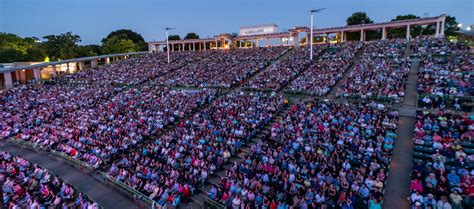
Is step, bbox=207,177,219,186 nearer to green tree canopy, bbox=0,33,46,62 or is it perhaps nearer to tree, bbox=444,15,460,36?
green tree canopy, bbox=0,33,46,62

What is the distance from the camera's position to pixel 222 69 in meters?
31.4

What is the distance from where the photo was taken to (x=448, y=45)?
24.7 metres

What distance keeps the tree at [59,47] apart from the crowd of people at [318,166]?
58.5 metres

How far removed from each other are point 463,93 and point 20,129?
30198mm

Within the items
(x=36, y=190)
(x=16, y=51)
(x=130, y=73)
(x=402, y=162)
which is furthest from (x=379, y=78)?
(x=16, y=51)

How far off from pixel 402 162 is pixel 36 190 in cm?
1603

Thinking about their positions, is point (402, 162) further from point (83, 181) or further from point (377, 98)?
point (83, 181)

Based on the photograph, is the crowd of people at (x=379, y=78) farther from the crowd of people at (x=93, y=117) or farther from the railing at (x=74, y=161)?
the railing at (x=74, y=161)

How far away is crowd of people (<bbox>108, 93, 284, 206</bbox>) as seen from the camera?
10672mm

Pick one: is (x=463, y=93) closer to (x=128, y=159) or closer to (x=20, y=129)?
(x=128, y=159)

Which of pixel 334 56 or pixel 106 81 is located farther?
pixel 106 81

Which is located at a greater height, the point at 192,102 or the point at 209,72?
the point at 209,72

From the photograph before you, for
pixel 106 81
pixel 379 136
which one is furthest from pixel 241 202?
pixel 106 81

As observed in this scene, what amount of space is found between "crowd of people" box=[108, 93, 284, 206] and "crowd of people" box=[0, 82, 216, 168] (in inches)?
68.9
